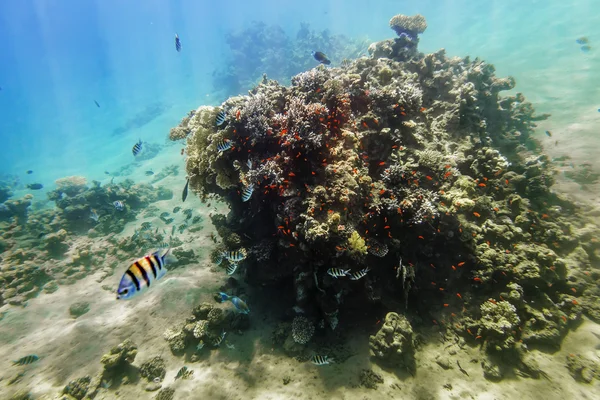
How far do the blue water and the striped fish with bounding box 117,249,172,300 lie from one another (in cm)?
1622

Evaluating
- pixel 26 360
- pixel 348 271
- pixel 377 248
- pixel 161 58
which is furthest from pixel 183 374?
pixel 161 58

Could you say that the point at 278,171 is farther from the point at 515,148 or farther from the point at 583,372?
the point at 515,148

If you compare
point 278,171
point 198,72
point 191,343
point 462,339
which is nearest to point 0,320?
point 191,343

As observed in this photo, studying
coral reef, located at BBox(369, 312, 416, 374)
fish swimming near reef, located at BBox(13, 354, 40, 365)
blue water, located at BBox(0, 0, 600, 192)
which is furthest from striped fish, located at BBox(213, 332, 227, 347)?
blue water, located at BBox(0, 0, 600, 192)

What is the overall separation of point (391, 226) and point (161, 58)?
415 ft

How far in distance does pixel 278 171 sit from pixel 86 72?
463 feet

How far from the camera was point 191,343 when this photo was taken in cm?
634

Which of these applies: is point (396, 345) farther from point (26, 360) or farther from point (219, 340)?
point (26, 360)

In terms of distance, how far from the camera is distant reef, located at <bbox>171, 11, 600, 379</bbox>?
16.9 feet

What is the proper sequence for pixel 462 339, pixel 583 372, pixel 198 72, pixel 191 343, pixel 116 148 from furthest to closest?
pixel 198 72 → pixel 116 148 → pixel 191 343 → pixel 462 339 → pixel 583 372

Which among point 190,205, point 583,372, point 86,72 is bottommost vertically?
point 583,372

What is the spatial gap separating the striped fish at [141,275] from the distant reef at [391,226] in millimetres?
2744

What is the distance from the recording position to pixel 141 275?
2.61 metres

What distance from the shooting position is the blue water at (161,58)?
80.9ft
